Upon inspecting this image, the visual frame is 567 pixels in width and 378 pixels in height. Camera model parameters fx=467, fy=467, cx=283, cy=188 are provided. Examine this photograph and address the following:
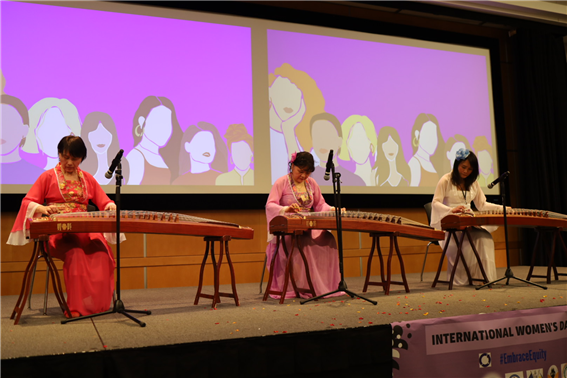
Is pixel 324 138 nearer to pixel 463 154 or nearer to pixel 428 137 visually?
pixel 428 137

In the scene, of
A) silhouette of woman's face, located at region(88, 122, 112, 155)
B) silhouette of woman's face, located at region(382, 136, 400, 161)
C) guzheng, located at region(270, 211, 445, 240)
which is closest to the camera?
guzheng, located at region(270, 211, 445, 240)

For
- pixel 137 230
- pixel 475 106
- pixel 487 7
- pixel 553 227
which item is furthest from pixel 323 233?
pixel 487 7

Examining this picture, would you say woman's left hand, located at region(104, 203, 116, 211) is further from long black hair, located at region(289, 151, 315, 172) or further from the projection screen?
the projection screen

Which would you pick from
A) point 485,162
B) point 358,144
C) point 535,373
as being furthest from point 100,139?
point 485,162

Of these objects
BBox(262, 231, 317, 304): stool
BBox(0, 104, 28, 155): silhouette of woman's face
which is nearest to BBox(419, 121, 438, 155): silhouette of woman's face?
BBox(262, 231, 317, 304): stool

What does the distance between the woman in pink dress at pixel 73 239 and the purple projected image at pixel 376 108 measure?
215cm

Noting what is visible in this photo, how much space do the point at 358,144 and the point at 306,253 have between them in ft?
6.76

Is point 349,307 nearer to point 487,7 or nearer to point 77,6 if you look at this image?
point 77,6

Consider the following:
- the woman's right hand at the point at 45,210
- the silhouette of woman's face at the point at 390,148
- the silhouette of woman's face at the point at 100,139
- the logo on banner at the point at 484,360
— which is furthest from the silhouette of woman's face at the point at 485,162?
the woman's right hand at the point at 45,210

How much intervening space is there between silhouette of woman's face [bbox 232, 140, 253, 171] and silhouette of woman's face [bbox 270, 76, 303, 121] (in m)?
0.48

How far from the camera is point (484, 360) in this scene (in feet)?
7.00

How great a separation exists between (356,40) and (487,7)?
161 centimetres

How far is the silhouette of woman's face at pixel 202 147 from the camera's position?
4.22 meters

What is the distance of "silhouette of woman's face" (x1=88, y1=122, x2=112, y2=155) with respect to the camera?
3.91 metres
